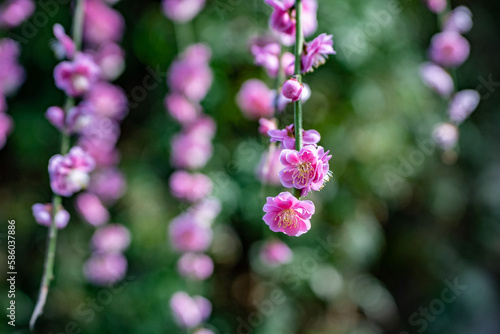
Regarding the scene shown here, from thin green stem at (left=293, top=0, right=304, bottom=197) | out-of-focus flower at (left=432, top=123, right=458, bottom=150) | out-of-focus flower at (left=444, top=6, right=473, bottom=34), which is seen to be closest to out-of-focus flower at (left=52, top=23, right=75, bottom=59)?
thin green stem at (left=293, top=0, right=304, bottom=197)

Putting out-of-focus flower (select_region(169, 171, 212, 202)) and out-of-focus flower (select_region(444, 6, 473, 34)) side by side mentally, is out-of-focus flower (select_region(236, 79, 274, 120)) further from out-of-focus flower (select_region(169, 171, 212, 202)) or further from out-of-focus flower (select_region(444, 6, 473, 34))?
out-of-focus flower (select_region(444, 6, 473, 34))

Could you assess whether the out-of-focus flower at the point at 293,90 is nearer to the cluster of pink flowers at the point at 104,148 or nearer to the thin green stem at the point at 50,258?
the thin green stem at the point at 50,258

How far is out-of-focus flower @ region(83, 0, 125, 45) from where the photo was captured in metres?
1.64

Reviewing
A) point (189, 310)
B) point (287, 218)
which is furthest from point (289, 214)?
point (189, 310)

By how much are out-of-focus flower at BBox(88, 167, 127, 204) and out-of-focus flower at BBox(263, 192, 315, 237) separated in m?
1.10

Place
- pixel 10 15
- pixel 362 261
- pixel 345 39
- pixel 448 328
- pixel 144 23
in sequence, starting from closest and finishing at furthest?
pixel 10 15 → pixel 345 39 → pixel 144 23 → pixel 362 261 → pixel 448 328

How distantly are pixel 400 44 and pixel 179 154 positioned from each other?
0.89 m

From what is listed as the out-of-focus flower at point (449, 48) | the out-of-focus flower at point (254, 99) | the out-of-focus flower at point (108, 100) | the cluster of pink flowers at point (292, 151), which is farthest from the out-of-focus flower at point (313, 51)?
the out-of-focus flower at point (108, 100)

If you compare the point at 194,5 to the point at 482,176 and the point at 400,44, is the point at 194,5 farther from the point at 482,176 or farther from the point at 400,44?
the point at 482,176

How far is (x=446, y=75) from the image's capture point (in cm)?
143

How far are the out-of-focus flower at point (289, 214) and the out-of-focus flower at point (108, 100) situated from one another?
106 cm

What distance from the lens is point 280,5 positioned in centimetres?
76

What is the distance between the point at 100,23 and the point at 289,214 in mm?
1245

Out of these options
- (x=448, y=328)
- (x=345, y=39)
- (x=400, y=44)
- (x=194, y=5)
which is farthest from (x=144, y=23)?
(x=448, y=328)
